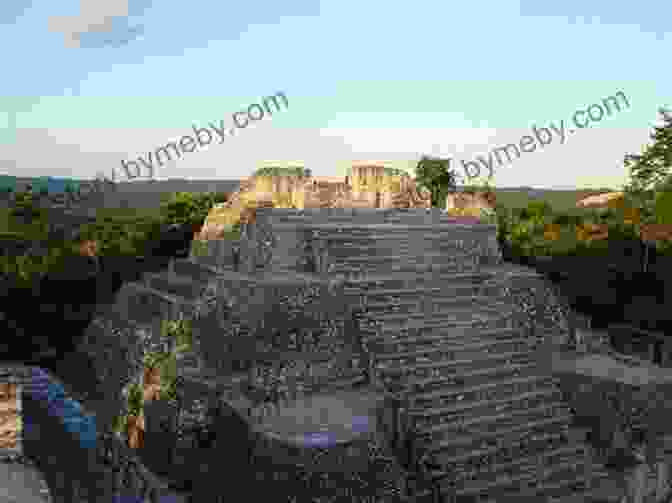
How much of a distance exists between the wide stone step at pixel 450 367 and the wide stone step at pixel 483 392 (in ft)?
0.71

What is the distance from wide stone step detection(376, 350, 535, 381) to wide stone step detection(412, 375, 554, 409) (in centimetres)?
22

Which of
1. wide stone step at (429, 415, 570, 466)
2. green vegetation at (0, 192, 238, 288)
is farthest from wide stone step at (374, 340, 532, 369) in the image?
green vegetation at (0, 192, 238, 288)

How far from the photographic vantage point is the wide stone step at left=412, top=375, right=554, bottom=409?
627cm

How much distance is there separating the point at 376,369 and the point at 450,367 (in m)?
0.93

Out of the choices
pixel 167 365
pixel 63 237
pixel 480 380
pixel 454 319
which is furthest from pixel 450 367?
pixel 63 237

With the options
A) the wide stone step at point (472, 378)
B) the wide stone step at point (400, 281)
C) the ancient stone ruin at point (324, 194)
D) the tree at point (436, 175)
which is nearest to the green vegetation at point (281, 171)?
the ancient stone ruin at point (324, 194)

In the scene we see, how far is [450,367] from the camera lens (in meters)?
6.71

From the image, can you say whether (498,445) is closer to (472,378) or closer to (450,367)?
(472,378)

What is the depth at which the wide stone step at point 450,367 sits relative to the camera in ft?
21.1

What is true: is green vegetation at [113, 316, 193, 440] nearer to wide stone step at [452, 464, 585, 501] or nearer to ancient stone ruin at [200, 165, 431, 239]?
wide stone step at [452, 464, 585, 501]

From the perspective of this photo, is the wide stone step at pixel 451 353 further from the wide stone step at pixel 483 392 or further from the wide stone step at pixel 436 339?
the wide stone step at pixel 483 392

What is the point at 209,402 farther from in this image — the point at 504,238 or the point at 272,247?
the point at 504,238

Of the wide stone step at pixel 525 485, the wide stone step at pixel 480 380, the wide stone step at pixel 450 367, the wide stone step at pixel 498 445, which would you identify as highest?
the wide stone step at pixel 450 367

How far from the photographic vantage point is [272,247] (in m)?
7.71
